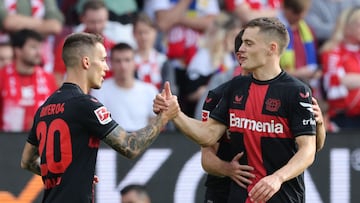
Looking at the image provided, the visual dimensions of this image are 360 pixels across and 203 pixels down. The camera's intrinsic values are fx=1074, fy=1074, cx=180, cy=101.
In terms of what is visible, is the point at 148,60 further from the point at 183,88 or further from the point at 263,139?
the point at 263,139

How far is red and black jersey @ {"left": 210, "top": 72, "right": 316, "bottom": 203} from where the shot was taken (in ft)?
24.4

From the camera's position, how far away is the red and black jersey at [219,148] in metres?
8.06

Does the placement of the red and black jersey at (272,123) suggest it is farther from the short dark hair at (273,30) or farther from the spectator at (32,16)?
the spectator at (32,16)

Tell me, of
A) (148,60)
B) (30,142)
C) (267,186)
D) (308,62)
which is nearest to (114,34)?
(148,60)

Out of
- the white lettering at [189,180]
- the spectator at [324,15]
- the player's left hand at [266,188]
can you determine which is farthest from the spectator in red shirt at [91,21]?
the player's left hand at [266,188]

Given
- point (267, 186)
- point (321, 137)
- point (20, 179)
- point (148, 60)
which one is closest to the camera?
point (267, 186)

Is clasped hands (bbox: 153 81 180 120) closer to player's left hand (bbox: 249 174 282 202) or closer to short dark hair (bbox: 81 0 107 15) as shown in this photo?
player's left hand (bbox: 249 174 282 202)

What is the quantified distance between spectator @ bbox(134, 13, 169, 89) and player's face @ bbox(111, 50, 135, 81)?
1.85 feet

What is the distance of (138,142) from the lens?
24.9 ft

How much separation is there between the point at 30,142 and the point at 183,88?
4591 millimetres

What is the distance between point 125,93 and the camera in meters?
11.5

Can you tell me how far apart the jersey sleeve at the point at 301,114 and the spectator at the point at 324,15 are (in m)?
5.97

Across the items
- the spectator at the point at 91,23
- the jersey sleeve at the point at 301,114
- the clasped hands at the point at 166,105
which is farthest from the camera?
the spectator at the point at 91,23

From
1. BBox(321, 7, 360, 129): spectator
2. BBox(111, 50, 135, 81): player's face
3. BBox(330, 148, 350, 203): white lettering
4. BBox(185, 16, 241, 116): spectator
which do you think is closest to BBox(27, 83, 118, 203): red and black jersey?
BBox(330, 148, 350, 203): white lettering
